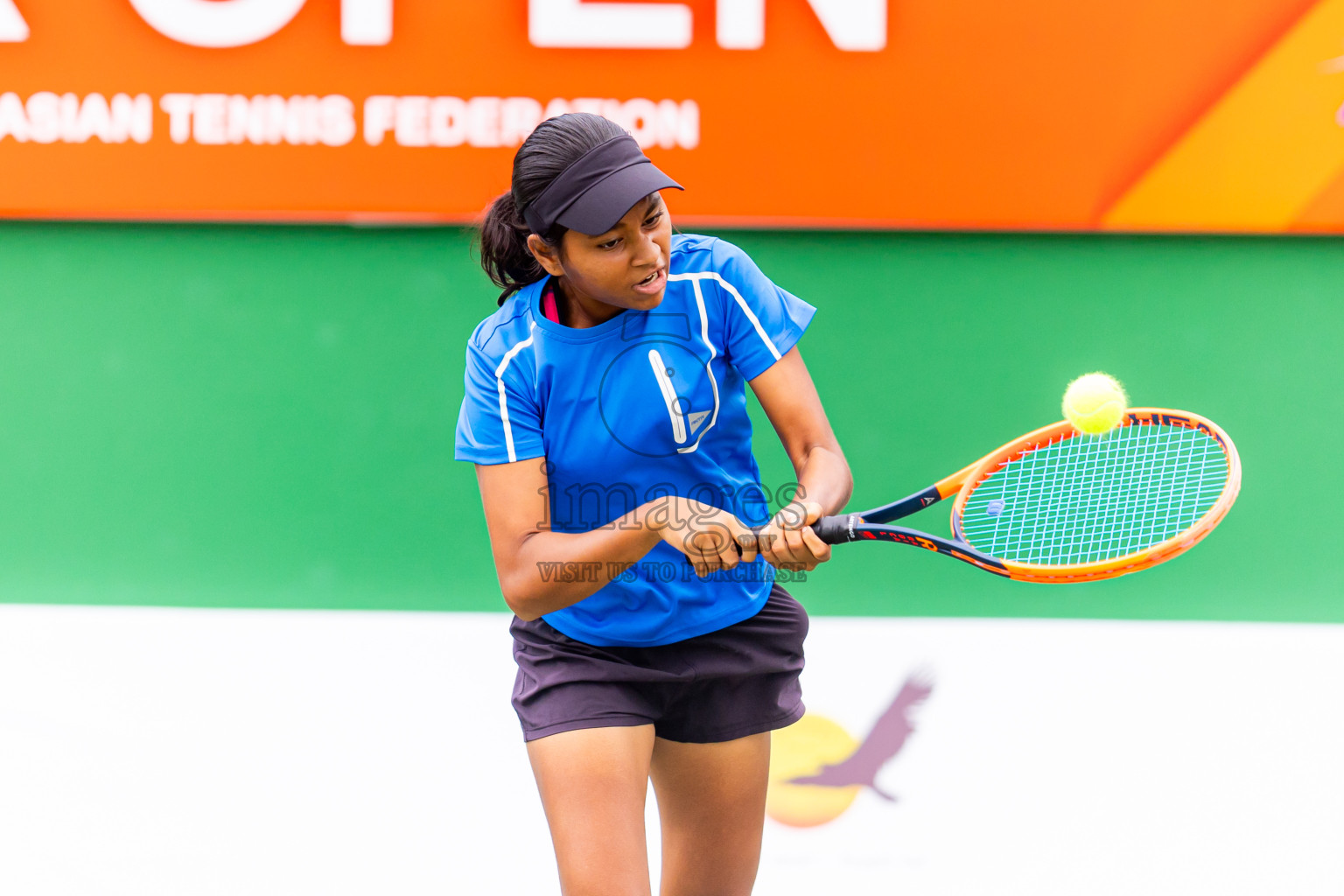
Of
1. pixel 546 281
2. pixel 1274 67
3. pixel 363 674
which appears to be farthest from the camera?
pixel 363 674

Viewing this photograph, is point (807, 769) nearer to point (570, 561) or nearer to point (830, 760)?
point (830, 760)

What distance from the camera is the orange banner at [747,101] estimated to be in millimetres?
3051

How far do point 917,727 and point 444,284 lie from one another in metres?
1.86

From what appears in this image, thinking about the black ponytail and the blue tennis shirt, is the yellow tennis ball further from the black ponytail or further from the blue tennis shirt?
the black ponytail

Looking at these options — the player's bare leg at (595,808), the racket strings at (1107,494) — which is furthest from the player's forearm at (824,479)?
the racket strings at (1107,494)

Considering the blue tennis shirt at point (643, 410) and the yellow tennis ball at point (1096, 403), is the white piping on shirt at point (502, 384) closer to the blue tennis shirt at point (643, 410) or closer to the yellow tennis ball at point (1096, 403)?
the blue tennis shirt at point (643, 410)

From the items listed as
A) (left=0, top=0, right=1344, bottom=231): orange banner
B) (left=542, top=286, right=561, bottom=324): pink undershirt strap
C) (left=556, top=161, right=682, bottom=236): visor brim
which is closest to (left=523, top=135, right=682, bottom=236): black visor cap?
(left=556, top=161, right=682, bottom=236): visor brim

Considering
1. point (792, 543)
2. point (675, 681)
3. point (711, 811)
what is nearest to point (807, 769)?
point (711, 811)

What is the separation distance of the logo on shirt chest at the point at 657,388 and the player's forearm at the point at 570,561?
6.1 inches

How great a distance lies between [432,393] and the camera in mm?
3270

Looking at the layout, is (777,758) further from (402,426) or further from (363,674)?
(402,426)

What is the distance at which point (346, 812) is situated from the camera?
3133mm

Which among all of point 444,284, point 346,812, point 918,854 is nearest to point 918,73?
point 444,284

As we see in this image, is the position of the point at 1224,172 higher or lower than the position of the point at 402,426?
higher
